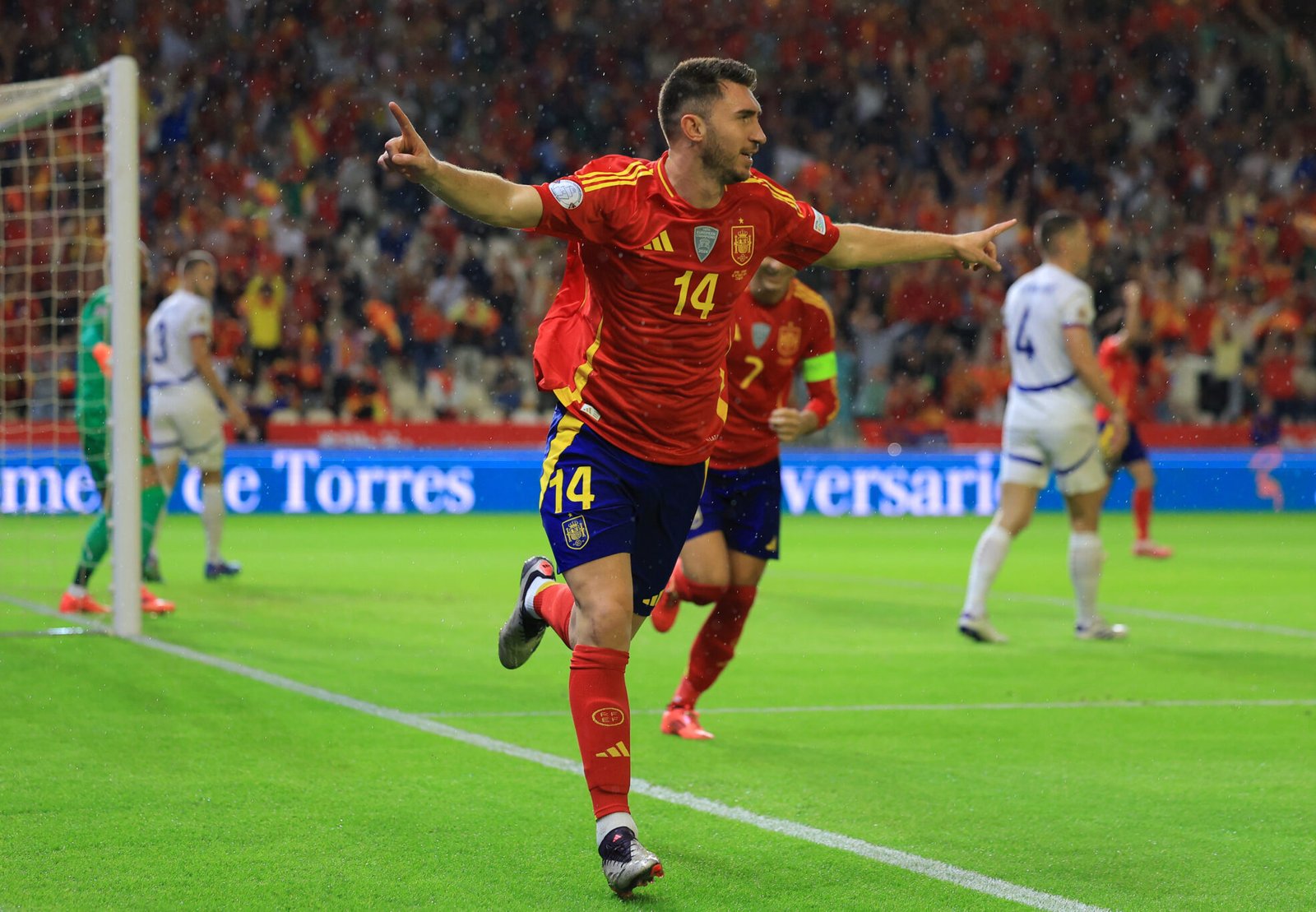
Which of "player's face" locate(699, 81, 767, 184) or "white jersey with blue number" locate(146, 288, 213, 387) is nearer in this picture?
"player's face" locate(699, 81, 767, 184)

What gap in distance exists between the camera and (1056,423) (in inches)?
360

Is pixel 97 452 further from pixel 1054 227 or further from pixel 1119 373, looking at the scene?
pixel 1119 373

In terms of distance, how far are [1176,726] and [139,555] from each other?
5295 millimetres

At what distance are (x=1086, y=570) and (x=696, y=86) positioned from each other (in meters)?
5.56

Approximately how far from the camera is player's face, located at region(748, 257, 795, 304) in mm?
6516

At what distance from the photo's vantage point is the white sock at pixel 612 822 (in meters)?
4.11

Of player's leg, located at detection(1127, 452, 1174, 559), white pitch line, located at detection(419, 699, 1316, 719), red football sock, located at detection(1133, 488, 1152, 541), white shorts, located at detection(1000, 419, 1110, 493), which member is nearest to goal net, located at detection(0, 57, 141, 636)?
white pitch line, located at detection(419, 699, 1316, 719)

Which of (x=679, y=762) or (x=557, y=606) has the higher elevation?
(x=557, y=606)

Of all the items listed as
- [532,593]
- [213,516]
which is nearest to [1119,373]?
[213,516]

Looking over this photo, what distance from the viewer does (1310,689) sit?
24.6 feet

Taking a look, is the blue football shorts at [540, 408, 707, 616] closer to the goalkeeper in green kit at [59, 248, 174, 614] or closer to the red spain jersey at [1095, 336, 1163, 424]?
the goalkeeper in green kit at [59, 248, 174, 614]

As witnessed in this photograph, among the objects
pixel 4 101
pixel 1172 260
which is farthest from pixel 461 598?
pixel 1172 260

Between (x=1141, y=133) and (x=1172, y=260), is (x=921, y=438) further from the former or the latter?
(x=1141, y=133)

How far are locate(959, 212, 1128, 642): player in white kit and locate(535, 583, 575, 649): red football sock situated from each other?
4.66 m
